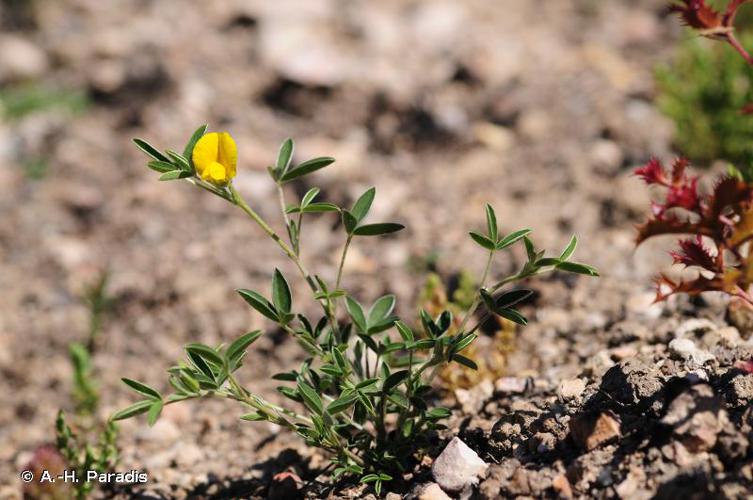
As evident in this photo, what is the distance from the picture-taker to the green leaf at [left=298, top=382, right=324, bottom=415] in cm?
216

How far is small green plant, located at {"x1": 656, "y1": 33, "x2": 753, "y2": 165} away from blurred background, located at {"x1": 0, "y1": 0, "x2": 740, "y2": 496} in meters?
0.04

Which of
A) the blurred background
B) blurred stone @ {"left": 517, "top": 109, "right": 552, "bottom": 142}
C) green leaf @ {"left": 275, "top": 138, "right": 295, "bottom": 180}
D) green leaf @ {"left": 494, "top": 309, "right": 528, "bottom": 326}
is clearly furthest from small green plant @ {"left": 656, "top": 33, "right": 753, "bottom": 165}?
green leaf @ {"left": 275, "top": 138, "right": 295, "bottom": 180}

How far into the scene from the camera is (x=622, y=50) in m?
5.35

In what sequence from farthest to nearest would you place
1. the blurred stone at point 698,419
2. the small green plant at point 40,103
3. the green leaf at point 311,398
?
the small green plant at point 40,103, the green leaf at point 311,398, the blurred stone at point 698,419

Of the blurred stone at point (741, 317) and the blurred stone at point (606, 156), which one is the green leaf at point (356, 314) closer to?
the blurred stone at point (741, 317)

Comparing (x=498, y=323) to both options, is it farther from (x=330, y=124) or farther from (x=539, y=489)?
(x=330, y=124)

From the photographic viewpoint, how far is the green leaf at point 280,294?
2.19 meters

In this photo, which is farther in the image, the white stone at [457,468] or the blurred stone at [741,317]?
the blurred stone at [741,317]

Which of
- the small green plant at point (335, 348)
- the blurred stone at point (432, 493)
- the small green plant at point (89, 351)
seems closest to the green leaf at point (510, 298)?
the small green plant at point (335, 348)

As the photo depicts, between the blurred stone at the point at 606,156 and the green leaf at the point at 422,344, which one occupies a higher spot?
the green leaf at the point at 422,344

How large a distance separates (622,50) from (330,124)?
2.16 metres

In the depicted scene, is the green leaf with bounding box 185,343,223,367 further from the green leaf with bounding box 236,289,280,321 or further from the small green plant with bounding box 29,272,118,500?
the small green plant with bounding box 29,272,118,500

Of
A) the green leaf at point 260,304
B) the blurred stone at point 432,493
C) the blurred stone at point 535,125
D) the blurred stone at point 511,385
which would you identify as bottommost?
the blurred stone at point 511,385

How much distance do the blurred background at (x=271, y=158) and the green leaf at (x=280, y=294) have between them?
89 cm
